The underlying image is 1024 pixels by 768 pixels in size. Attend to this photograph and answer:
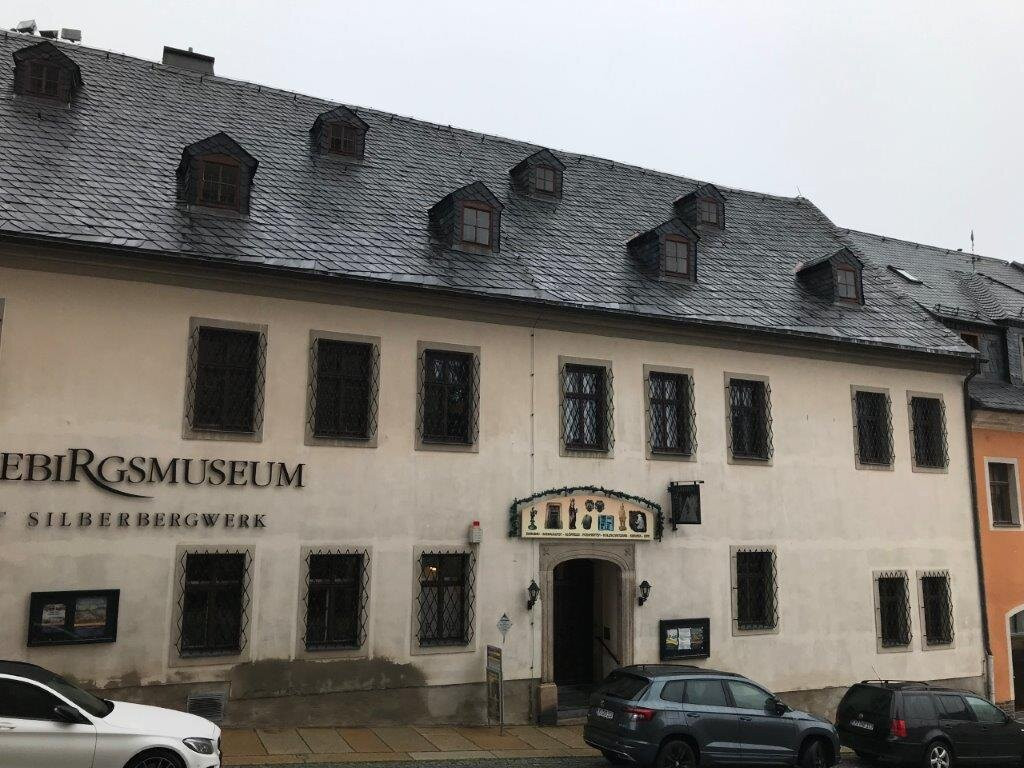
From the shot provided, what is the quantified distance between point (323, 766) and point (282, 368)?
646 cm

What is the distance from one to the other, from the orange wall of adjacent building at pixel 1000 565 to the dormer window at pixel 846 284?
4517 mm

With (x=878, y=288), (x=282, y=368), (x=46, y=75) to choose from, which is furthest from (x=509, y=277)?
(x=878, y=288)

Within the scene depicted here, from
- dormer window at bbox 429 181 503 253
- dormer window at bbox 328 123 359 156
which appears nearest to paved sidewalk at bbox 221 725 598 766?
dormer window at bbox 429 181 503 253

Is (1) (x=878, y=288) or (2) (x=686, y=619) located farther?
(1) (x=878, y=288)

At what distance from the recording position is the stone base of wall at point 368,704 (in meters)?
13.4

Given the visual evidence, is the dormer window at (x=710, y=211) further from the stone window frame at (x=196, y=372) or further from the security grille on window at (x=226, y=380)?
→ the security grille on window at (x=226, y=380)

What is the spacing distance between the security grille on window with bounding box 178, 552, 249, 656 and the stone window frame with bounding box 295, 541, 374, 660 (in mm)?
903

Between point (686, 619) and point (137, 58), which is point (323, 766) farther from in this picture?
point (137, 58)

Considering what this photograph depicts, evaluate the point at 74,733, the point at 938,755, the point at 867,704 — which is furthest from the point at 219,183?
the point at 938,755

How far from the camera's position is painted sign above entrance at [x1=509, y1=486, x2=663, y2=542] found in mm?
16312

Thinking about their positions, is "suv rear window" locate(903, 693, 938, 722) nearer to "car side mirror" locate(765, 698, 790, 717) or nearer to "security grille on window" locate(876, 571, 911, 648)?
"car side mirror" locate(765, 698, 790, 717)

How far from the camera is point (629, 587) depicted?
17.1 m

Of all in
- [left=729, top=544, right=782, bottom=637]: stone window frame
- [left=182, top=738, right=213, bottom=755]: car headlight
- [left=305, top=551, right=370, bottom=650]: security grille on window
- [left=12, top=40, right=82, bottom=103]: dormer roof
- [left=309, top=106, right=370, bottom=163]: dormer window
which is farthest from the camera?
[left=309, top=106, right=370, bottom=163]: dormer window

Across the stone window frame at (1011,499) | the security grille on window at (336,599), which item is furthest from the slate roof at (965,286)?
the security grille on window at (336,599)
